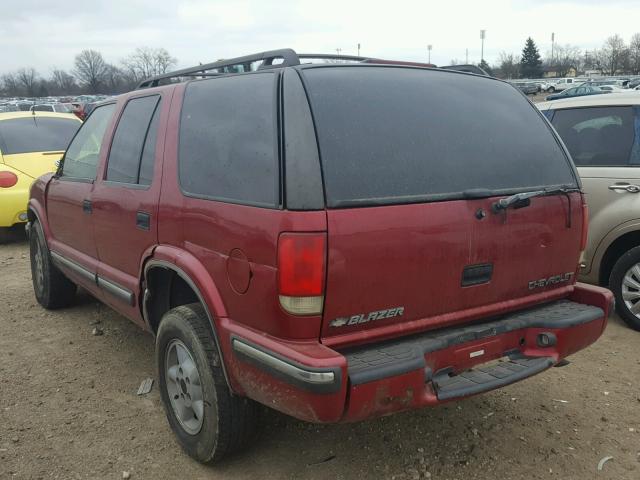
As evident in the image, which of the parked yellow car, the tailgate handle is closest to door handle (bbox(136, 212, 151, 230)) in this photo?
the tailgate handle

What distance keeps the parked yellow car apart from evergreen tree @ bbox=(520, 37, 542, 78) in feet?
294

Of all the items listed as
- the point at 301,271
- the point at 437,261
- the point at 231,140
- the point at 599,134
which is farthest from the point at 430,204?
the point at 599,134

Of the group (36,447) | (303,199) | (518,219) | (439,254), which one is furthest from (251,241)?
(36,447)

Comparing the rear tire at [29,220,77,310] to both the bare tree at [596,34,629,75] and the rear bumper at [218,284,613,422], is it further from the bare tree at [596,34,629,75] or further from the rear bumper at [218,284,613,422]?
the bare tree at [596,34,629,75]

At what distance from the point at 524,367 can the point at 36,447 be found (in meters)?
2.55

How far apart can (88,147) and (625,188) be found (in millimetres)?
4096

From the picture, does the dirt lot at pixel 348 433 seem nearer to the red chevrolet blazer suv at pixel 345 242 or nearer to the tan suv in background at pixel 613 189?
the red chevrolet blazer suv at pixel 345 242

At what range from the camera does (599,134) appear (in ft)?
16.5

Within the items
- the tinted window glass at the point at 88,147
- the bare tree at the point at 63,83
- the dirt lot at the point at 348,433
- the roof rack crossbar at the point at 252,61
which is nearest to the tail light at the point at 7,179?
the tinted window glass at the point at 88,147

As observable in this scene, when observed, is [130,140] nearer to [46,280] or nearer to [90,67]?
[46,280]

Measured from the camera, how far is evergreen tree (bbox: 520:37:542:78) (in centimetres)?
8888

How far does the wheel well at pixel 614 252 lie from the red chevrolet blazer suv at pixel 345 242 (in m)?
1.89

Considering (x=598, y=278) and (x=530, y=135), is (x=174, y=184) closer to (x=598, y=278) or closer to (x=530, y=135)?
(x=530, y=135)

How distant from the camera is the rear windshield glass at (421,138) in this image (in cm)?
244
